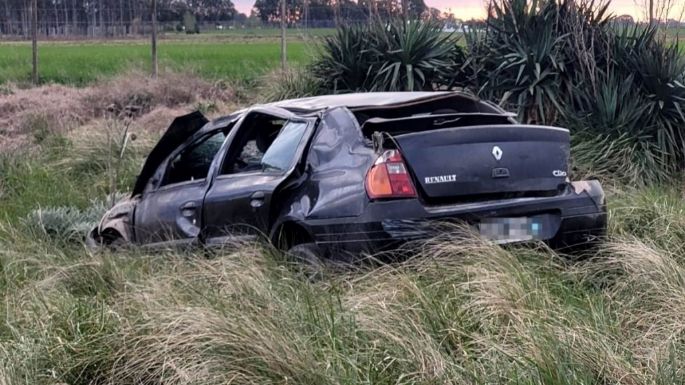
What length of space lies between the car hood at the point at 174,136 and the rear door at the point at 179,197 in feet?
0.31

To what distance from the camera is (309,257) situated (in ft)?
17.7

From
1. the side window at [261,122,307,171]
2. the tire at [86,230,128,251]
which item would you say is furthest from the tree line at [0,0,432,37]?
the side window at [261,122,307,171]

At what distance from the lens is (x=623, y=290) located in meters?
5.04

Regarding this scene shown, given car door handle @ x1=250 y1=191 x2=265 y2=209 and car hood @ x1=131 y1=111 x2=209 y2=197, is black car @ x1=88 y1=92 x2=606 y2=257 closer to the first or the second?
car door handle @ x1=250 y1=191 x2=265 y2=209

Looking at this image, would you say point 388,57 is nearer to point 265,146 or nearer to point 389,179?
point 265,146

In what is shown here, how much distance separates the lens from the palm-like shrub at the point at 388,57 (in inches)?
475

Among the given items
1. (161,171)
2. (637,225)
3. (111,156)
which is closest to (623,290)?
(637,225)

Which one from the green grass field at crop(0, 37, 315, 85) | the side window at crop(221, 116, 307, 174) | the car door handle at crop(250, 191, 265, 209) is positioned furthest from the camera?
the green grass field at crop(0, 37, 315, 85)

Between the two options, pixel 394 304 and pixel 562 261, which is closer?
pixel 394 304

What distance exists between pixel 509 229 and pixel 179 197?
2516 mm

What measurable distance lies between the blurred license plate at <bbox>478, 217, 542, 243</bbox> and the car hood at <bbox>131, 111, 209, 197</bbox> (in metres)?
2.75

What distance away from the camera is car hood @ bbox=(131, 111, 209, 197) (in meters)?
7.16

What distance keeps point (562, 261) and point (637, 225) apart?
187 centimetres

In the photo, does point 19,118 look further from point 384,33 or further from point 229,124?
point 229,124
